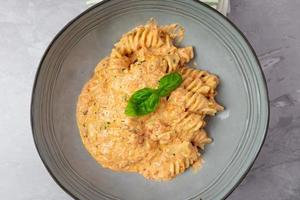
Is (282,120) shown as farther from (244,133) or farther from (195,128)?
(195,128)

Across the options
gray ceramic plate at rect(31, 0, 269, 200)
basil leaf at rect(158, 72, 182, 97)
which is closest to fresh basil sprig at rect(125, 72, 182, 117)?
basil leaf at rect(158, 72, 182, 97)

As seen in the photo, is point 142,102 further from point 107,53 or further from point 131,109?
point 107,53

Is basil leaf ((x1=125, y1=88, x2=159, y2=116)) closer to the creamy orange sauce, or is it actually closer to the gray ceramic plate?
the creamy orange sauce

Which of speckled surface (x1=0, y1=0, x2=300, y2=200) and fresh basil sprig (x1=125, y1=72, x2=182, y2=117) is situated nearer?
fresh basil sprig (x1=125, y1=72, x2=182, y2=117)

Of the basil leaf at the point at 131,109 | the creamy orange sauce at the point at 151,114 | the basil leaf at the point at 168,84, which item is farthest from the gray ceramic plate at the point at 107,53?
the basil leaf at the point at 131,109

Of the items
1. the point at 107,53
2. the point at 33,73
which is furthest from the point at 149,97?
the point at 33,73

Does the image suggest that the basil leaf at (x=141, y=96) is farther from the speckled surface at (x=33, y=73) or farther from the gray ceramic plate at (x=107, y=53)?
the speckled surface at (x=33, y=73)
